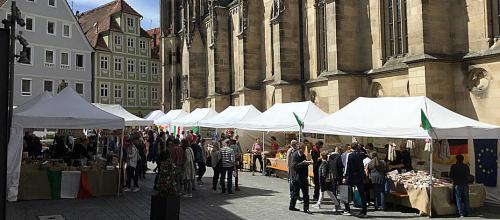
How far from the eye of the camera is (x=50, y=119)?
39.8 ft

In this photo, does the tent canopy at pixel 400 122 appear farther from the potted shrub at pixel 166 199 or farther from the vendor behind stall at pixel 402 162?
the potted shrub at pixel 166 199

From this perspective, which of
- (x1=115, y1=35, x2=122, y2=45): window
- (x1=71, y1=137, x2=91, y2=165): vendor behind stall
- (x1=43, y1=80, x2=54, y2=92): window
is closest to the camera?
(x1=71, y1=137, x2=91, y2=165): vendor behind stall

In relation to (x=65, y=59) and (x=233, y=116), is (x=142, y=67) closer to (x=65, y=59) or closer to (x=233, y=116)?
(x=65, y=59)

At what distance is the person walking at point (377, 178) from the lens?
1070 cm

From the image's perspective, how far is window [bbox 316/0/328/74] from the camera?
2222 cm

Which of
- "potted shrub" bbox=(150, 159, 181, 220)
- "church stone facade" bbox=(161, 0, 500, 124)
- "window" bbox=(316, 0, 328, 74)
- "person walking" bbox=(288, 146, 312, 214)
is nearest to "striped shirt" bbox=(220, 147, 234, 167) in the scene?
"person walking" bbox=(288, 146, 312, 214)

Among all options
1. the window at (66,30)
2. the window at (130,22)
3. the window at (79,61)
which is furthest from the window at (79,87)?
the window at (130,22)

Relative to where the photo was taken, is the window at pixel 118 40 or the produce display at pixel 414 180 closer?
the produce display at pixel 414 180

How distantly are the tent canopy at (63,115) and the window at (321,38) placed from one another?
40.0ft

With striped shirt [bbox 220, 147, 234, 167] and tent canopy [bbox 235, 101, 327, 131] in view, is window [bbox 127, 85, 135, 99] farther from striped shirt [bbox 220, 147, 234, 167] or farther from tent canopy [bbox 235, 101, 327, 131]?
striped shirt [bbox 220, 147, 234, 167]

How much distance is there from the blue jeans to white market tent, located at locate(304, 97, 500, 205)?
1.12 metres

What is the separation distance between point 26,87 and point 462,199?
35.0m

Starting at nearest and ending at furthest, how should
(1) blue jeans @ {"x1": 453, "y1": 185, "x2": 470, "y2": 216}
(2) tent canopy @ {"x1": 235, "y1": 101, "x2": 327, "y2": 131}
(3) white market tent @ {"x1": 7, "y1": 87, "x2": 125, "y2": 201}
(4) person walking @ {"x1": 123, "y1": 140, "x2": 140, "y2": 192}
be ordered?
(1) blue jeans @ {"x1": 453, "y1": 185, "x2": 470, "y2": 216}
(3) white market tent @ {"x1": 7, "y1": 87, "x2": 125, "y2": 201}
(4) person walking @ {"x1": 123, "y1": 140, "x2": 140, "y2": 192}
(2) tent canopy @ {"x1": 235, "y1": 101, "x2": 327, "y2": 131}

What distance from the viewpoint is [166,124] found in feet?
99.5
